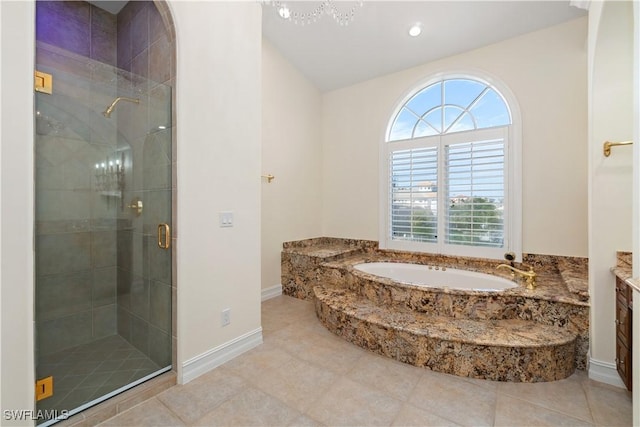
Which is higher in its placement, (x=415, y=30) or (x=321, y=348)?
(x=415, y=30)

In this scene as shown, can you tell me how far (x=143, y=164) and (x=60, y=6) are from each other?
1.75m

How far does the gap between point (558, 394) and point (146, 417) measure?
2424 mm

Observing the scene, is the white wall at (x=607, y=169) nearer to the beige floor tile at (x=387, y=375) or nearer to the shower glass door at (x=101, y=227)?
the beige floor tile at (x=387, y=375)

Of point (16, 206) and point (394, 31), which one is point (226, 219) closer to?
point (16, 206)

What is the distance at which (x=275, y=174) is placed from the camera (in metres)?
3.67

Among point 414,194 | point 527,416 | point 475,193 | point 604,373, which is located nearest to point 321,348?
point 527,416

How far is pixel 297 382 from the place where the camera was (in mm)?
1843

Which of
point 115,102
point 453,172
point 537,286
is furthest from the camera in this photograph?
point 453,172

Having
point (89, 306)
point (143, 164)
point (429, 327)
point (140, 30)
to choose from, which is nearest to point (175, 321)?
point (89, 306)

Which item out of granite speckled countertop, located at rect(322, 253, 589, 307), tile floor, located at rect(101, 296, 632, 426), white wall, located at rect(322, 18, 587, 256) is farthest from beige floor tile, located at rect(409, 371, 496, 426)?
→ white wall, located at rect(322, 18, 587, 256)

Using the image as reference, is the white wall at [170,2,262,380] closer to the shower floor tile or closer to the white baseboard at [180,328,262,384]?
the white baseboard at [180,328,262,384]

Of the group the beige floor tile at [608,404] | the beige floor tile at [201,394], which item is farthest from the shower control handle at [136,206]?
the beige floor tile at [608,404]

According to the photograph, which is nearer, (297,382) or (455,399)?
(455,399)

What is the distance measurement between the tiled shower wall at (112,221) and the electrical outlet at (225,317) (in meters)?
0.34
